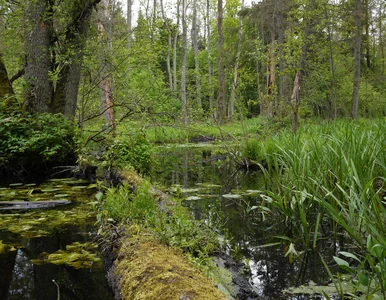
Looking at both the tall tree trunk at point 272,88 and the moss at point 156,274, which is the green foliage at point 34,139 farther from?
the tall tree trunk at point 272,88

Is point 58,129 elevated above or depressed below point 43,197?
Answer: above

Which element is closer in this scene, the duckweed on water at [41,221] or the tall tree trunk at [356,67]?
the duckweed on water at [41,221]

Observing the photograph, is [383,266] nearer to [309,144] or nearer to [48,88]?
[309,144]

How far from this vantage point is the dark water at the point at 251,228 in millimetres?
2457

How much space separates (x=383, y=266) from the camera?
5.15ft

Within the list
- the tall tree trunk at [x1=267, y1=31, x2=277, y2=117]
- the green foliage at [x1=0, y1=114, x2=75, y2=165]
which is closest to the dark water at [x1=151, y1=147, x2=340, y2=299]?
the green foliage at [x1=0, y1=114, x2=75, y2=165]

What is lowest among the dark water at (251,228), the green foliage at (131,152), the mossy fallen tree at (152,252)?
the dark water at (251,228)

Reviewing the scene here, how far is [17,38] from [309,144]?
22.7 feet

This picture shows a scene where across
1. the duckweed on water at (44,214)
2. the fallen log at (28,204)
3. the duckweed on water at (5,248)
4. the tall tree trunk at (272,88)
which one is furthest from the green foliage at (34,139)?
the tall tree trunk at (272,88)

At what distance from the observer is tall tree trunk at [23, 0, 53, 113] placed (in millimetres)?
7340

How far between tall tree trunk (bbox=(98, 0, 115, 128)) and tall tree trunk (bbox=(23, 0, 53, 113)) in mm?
1147

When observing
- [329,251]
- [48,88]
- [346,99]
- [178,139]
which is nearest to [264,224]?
[329,251]

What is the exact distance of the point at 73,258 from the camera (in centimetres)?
278

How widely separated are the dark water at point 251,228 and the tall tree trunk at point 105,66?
243cm
